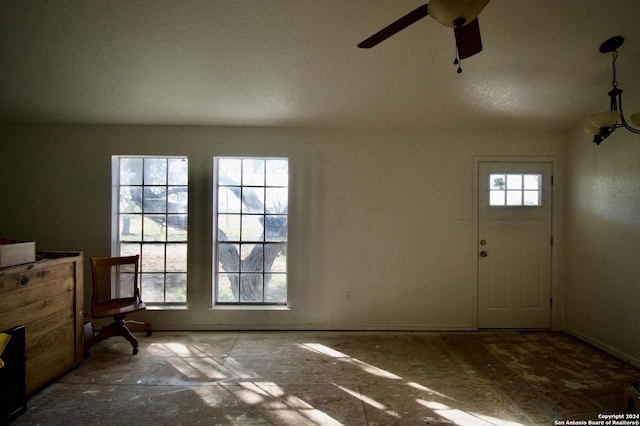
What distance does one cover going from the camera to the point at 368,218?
3.36m

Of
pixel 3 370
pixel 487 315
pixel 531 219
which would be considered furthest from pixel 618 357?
pixel 3 370

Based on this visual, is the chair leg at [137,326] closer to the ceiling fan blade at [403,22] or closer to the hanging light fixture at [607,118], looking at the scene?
the ceiling fan blade at [403,22]

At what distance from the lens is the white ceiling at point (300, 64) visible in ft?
6.12

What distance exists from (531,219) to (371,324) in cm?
237

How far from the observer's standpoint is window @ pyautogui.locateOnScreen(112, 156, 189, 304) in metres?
3.41

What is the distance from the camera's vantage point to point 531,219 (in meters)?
3.37

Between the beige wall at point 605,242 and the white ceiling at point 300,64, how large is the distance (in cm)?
48

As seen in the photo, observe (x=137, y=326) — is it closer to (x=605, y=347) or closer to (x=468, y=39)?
(x=468, y=39)

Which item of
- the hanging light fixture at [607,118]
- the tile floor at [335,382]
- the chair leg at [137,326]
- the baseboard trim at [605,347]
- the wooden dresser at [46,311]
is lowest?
the tile floor at [335,382]

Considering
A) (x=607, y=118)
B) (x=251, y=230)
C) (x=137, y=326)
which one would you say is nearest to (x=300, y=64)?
(x=251, y=230)

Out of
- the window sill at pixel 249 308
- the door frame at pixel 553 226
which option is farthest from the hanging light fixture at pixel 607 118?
the window sill at pixel 249 308

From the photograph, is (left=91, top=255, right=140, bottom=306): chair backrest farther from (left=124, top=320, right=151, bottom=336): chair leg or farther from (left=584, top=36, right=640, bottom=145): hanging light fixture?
(left=584, top=36, right=640, bottom=145): hanging light fixture

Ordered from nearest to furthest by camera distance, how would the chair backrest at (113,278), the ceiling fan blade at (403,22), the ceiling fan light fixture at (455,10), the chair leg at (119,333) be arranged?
the ceiling fan light fixture at (455,10) < the ceiling fan blade at (403,22) < the chair leg at (119,333) < the chair backrest at (113,278)

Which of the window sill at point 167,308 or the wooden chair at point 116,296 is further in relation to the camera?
the window sill at point 167,308
